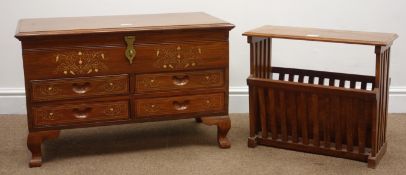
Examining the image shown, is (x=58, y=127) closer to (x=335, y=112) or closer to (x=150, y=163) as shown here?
(x=150, y=163)

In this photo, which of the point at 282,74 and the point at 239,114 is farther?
the point at 239,114

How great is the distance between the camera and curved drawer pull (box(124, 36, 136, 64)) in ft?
9.23

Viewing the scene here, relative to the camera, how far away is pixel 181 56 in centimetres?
291

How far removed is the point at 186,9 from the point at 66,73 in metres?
1.10

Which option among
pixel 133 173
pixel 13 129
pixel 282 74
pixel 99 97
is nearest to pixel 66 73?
pixel 99 97

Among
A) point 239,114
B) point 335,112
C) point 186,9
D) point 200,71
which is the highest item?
point 186,9

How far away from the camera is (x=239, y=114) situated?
379cm

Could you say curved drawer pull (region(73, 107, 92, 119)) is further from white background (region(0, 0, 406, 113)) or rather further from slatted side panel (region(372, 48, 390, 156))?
slatted side panel (region(372, 48, 390, 156))

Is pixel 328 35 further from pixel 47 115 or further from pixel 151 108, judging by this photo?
pixel 47 115

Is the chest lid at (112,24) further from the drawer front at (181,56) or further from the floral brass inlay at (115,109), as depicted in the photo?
the floral brass inlay at (115,109)

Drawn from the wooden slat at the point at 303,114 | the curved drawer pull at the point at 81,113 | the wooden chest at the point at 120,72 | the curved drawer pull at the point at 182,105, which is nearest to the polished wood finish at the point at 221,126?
the wooden chest at the point at 120,72

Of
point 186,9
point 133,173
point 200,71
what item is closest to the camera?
point 133,173

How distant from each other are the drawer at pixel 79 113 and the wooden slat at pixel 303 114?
0.89 meters

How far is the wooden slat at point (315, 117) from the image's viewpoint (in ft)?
9.61
